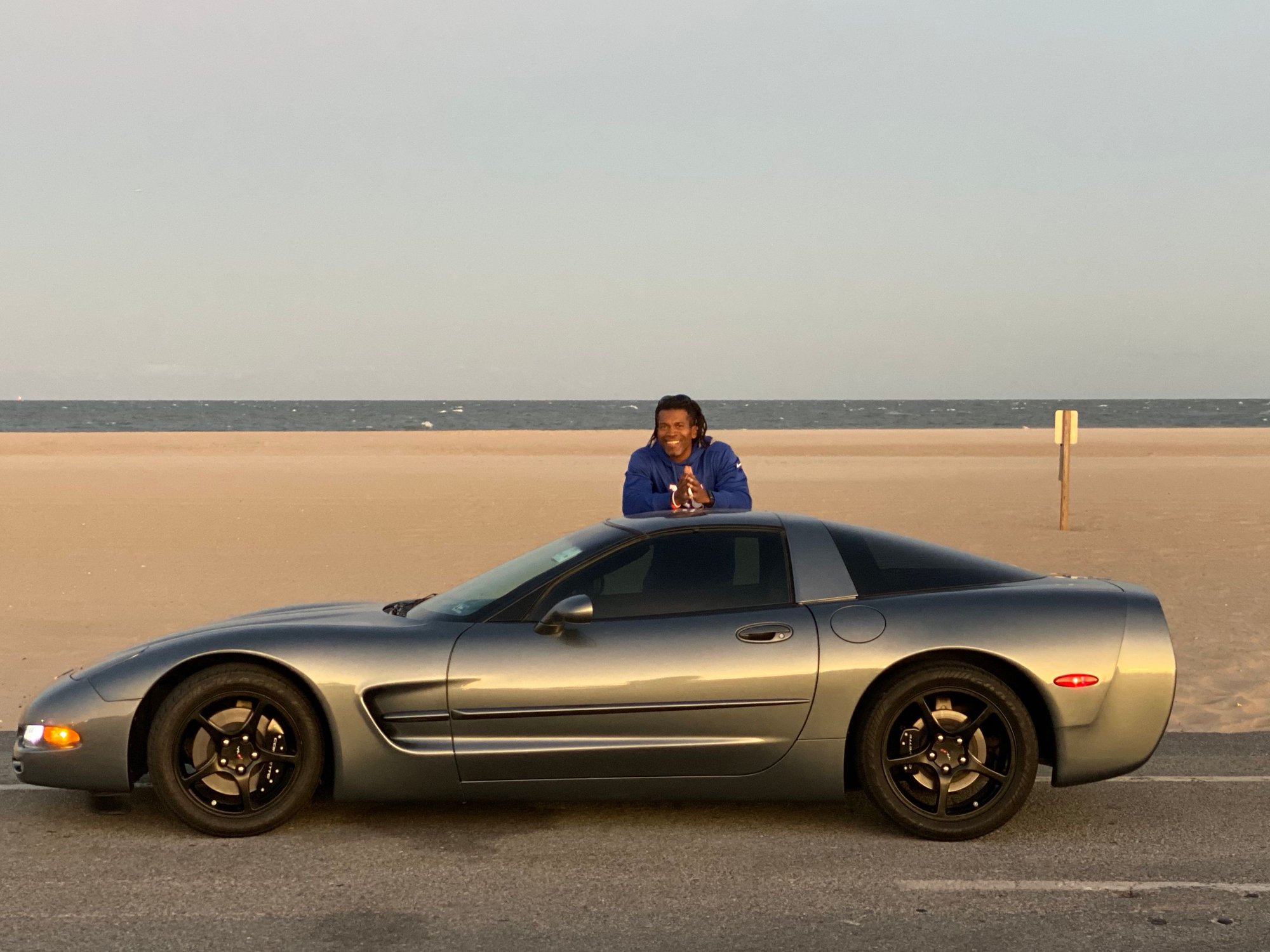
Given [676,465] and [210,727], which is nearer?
[210,727]

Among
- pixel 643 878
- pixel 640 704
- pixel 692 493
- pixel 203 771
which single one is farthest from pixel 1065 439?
pixel 203 771

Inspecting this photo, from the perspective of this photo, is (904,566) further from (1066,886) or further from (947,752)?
(1066,886)

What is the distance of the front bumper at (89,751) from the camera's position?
525 cm

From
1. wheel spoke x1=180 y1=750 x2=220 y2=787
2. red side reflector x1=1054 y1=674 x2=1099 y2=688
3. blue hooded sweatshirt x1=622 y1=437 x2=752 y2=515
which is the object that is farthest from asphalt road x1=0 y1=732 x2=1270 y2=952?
blue hooded sweatshirt x1=622 y1=437 x2=752 y2=515

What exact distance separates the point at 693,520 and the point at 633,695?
889 millimetres

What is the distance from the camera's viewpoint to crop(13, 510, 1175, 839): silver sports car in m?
5.26

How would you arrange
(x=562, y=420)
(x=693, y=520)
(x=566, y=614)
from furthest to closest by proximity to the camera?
1. (x=562, y=420)
2. (x=693, y=520)
3. (x=566, y=614)

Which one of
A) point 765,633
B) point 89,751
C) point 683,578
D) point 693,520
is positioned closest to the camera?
point 89,751

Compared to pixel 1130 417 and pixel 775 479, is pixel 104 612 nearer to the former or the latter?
pixel 775 479

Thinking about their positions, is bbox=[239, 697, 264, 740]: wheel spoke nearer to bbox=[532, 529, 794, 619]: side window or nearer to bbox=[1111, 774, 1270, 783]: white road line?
bbox=[532, 529, 794, 619]: side window

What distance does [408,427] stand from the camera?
279 feet

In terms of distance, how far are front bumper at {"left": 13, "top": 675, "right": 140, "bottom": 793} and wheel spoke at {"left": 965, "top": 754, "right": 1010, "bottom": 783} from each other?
317 cm

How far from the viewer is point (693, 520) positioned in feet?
19.1

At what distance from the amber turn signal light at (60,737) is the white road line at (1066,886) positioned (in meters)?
3.05
